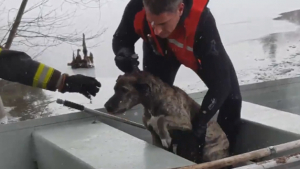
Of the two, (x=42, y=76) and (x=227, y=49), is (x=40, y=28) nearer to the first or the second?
(x=42, y=76)

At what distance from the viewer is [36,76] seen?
2045mm

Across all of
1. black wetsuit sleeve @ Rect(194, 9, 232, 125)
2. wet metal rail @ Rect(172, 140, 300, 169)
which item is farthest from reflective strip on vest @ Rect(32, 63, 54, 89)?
wet metal rail @ Rect(172, 140, 300, 169)

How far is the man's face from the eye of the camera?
68.6 inches

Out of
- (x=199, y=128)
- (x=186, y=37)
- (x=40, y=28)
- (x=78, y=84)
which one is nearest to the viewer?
(x=186, y=37)

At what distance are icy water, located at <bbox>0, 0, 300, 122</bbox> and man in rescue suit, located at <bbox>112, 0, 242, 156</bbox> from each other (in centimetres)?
83

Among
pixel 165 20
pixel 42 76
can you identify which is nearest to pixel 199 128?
pixel 165 20

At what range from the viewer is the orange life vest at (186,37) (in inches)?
72.7

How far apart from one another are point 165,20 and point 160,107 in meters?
0.37

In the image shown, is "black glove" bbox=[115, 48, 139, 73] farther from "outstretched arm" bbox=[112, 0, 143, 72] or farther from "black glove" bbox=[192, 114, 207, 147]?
"black glove" bbox=[192, 114, 207, 147]

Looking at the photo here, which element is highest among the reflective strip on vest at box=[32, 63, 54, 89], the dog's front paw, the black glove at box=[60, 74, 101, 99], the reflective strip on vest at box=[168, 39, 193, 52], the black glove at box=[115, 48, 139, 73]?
the reflective strip on vest at box=[168, 39, 193, 52]

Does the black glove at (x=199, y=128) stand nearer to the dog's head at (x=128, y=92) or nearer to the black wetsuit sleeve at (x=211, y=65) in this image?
the black wetsuit sleeve at (x=211, y=65)

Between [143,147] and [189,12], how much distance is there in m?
0.59

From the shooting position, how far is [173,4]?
173 cm

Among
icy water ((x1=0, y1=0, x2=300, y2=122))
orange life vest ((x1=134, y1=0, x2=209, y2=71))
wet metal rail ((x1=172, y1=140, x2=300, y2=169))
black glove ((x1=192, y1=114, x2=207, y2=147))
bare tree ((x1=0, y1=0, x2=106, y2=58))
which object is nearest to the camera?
wet metal rail ((x1=172, y1=140, x2=300, y2=169))
